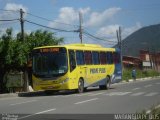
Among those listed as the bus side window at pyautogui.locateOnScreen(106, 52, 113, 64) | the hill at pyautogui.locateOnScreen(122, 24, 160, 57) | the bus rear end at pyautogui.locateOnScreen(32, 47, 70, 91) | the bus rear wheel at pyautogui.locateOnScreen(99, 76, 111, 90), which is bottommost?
the bus rear wheel at pyautogui.locateOnScreen(99, 76, 111, 90)

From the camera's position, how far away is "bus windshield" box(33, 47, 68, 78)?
29.1m

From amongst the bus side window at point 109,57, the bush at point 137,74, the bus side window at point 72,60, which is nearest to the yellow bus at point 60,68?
the bus side window at point 72,60

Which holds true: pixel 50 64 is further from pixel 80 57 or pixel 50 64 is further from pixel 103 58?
pixel 103 58

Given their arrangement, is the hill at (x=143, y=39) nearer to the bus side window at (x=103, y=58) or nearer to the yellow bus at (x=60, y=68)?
the bus side window at (x=103, y=58)

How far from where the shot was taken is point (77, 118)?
14961 mm

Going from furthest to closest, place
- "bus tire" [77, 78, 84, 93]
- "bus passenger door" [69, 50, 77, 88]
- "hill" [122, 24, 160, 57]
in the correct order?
"hill" [122, 24, 160, 57] < "bus tire" [77, 78, 84, 93] < "bus passenger door" [69, 50, 77, 88]

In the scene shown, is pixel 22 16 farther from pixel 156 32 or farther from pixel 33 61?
pixel 156 32

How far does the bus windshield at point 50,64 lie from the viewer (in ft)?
95.3

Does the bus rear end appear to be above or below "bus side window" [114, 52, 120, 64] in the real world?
below

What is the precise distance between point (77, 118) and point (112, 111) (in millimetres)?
2490

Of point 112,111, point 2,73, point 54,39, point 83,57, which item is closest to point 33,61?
point 83,57

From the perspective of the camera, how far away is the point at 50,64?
29219 mm

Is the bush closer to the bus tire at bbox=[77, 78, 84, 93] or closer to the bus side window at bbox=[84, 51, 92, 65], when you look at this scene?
the bus side window at bbox=[84, 51, 92, 65]

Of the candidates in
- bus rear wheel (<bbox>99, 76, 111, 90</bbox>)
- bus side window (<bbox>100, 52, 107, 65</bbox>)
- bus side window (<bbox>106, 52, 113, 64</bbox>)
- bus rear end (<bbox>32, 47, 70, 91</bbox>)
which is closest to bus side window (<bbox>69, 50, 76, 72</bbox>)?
bus rear end (<bbox>32, 47, 70, 91</bbox>)
